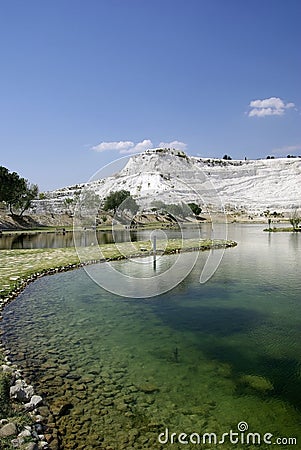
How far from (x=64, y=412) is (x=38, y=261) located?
1612 centimetres

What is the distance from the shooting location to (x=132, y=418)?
6004 millimetres

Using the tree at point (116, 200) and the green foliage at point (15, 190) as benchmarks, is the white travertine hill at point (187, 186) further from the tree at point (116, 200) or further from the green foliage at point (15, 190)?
the green foliage at point (15, 190)

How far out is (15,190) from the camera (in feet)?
225

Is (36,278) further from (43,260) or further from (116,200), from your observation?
(116,200)

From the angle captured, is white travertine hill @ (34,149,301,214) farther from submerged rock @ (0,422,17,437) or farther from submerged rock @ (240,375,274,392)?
submerged rock @ (0,422,17,437)

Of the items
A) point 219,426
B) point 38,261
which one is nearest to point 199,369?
point 219,426

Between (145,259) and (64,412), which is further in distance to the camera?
(145,259)

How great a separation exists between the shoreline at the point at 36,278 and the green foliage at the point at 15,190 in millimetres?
43881

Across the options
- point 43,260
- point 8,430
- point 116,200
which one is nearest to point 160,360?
point 8,430

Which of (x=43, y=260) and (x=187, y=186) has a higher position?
(x=187, y=186)

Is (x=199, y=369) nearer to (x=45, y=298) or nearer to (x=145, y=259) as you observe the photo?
(x=45, y=298)

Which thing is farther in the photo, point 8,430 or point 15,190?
point 15,190

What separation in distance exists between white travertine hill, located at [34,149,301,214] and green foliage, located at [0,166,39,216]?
15.1 m

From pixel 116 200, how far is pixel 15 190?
5599cm
